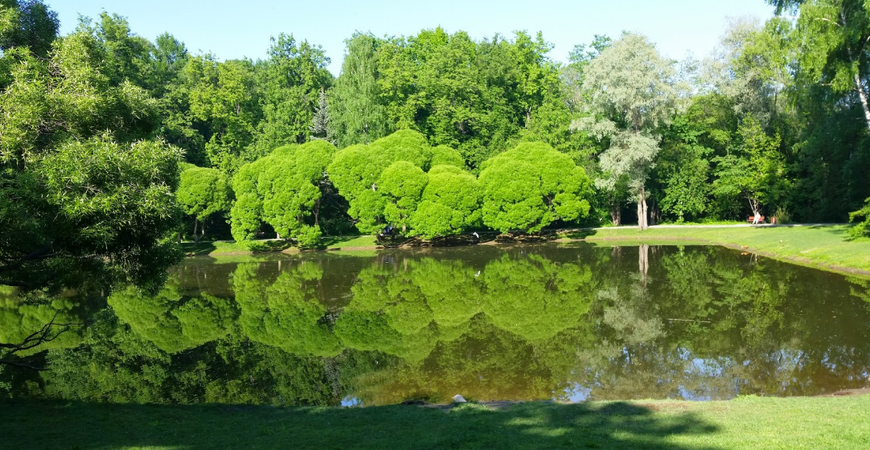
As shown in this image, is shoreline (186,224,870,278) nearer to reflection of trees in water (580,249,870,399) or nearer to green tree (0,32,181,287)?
reflection of trees in water (580,249,870,399)

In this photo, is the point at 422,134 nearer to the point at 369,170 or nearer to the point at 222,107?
the point at 369,170

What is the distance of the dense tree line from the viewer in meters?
12.2

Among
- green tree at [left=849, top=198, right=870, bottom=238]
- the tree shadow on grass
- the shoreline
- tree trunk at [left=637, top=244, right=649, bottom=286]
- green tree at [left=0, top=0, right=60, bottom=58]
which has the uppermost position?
green tree at [left=0, top=0, right=60, bottom=58]

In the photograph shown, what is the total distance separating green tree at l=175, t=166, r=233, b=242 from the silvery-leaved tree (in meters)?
33.5

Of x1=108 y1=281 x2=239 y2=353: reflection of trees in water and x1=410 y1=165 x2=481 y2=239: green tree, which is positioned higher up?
x1=410 y1=165 x2=481 y2=239: green tree

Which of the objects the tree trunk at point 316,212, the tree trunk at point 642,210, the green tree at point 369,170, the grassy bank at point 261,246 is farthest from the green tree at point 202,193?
the tree trunk at point 642,210

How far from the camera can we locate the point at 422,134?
191ft

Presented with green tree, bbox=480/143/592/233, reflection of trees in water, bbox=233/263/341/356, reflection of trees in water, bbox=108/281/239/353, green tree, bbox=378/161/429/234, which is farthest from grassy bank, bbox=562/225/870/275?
reflection of trees in water, bbox=108/281/239/353

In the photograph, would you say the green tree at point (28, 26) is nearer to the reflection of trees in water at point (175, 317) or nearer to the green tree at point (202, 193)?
the reflection of trees in water at point (175, 317)

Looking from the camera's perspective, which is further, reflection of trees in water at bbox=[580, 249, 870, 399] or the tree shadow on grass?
reflection of trees in water at bbox=[580, 249, 870, 399]

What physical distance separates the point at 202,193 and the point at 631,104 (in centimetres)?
3826

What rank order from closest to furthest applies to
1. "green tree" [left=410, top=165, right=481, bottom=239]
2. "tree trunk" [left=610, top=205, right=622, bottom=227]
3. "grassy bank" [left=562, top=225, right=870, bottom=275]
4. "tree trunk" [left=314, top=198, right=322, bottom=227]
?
1. "grassy bank" [left=562, top=225, right=870, bottom=275]
2. "green tree" [left=410, top=165, right=481, bottom=239]
3. "tree trunk" [left=314, top=198, right=322, bottom=227]
4. "tree trunk" [left=610, top=205, right=622, bottom=227]

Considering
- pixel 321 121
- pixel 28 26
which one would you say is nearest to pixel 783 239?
pixel 28 26

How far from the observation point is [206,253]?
52344mm
